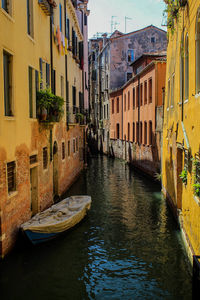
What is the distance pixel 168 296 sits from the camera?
23.0ft

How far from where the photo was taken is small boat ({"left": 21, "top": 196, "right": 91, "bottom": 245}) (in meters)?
9.22

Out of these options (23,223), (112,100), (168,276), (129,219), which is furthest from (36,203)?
(112,100)

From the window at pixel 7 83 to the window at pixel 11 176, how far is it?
133 centimetres

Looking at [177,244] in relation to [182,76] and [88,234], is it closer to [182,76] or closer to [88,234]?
[88,234]

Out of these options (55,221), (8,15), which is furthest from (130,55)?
(55,221)

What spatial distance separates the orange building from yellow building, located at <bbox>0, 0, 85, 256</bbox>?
6.57 metres

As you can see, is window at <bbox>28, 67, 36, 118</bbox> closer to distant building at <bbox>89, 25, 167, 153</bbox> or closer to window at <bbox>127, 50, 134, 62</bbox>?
distant building at <bbox>89, 25, 167, 153</bbox>

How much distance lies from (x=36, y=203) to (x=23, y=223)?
1879 millimetres

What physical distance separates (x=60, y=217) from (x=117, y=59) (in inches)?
1208

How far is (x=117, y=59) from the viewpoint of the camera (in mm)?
38656

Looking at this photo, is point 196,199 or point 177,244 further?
point 177,244

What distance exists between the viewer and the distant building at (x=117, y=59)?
36.2m

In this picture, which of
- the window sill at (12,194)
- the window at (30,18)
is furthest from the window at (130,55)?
the window sill at (12,194)

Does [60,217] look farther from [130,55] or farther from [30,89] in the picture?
[130,55]
